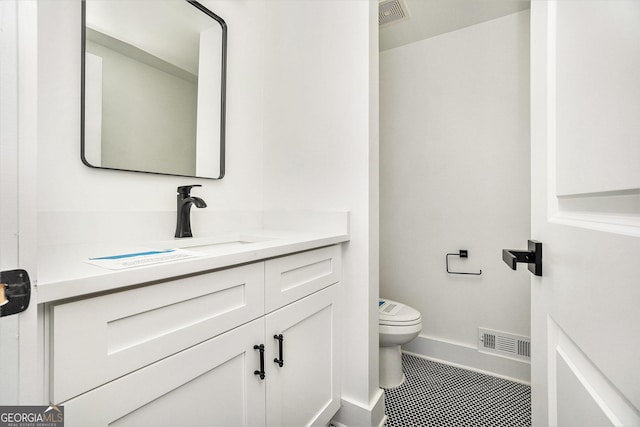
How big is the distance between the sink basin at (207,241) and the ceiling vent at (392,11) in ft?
5.44

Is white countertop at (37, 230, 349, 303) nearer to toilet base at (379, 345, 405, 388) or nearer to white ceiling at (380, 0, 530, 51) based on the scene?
toilet base at (379, 345, 405, 388)

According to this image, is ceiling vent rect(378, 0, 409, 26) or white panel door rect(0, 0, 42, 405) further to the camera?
ceiling vent rect(378, 0, 409, 26)

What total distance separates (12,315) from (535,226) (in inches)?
36.4

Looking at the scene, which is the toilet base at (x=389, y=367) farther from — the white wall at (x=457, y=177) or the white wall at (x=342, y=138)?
Answer: the white wall at (x=457, y=177)

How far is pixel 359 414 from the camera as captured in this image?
139 cm

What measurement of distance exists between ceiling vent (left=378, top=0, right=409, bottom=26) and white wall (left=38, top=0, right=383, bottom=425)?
57 cm

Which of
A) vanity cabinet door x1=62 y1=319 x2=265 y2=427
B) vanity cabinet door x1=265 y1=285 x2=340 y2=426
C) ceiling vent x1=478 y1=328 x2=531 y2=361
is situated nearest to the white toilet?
vanity cabinet door x1=265 y1=285 x2=340 y2=426

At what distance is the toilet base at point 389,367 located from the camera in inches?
71.8

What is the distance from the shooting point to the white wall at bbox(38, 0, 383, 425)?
99 centimetres

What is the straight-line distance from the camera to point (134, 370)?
25.3 inches

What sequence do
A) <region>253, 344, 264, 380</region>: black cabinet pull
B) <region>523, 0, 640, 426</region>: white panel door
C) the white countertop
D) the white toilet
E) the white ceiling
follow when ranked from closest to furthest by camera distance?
1. <region>523, 0, 640, 426</region>: white panel door
2. the white countertop
3. <region>253, 344, 264, 380</region>: black cabinet pull
4. the white toilet
5. the white ceiling

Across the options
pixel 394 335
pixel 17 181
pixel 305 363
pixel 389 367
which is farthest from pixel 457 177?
pixel 17 181

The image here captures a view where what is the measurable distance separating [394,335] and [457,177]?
120 centimetres

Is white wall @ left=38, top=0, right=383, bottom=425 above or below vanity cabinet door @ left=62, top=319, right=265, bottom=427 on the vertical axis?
above
